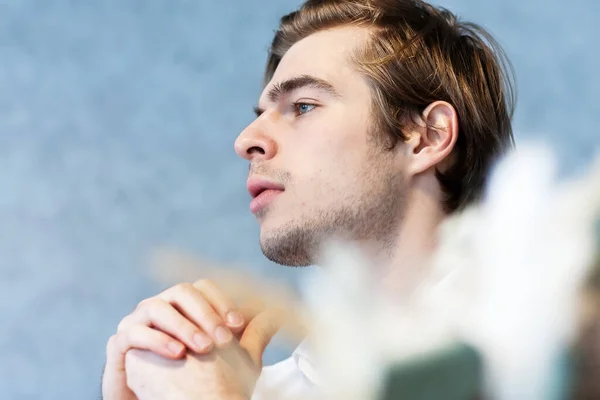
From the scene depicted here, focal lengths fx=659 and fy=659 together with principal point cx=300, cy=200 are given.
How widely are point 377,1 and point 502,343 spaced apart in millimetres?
594

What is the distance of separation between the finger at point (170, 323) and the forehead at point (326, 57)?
0.42 meters

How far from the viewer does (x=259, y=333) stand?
0.72 meters

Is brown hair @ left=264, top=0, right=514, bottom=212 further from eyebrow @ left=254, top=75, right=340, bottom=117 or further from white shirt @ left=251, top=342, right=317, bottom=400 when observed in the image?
white shirt @ left=251, top=342, right=317, bottom=400

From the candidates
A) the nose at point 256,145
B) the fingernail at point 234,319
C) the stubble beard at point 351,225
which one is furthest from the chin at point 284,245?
the fingernail at point 234,319

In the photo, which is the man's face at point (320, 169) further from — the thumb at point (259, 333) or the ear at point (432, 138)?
the thumb at point (259, 333)

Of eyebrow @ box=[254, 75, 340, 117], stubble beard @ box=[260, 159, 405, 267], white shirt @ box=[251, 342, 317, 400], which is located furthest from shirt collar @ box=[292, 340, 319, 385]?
eyebrow @ box=[254, 75, 340, 117]

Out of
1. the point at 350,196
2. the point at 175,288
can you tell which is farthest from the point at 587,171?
the point at 175,288

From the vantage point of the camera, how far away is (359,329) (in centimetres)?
80

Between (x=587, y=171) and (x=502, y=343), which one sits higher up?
(x=587, y=171)

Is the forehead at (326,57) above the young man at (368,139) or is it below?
above

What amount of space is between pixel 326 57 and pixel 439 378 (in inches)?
20.5

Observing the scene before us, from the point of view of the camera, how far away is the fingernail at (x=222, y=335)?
0.66 m

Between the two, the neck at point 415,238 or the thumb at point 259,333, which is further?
the neck at point 415,238

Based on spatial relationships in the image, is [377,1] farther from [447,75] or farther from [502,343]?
[502,343]
